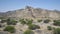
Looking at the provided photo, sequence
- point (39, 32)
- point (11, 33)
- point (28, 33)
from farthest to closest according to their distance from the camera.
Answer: point (39, 32)
point (11, 33)
point (28, 33)

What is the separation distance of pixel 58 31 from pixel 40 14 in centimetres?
10343

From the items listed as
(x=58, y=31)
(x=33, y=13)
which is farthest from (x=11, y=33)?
(x=33, y=13)

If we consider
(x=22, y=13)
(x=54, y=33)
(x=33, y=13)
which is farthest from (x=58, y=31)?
(x=22, y=13)

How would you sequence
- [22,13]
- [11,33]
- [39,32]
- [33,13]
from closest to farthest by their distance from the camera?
[11,33] → [39,32] → [33,13] → [22,13]

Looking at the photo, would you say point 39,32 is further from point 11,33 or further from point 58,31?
point 11,33

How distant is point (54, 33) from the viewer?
2875 cm

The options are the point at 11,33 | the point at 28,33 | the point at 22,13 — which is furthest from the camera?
the point at 22,13

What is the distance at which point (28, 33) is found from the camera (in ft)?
84.8

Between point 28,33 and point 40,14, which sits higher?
point 28,33

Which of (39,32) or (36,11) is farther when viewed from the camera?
(36,11)

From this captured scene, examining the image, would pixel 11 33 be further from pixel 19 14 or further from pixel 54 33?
pixel 19 14

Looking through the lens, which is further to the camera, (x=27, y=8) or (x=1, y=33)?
(x=27, y=8)

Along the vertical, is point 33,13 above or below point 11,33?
below

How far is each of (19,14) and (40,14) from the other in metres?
18.2
